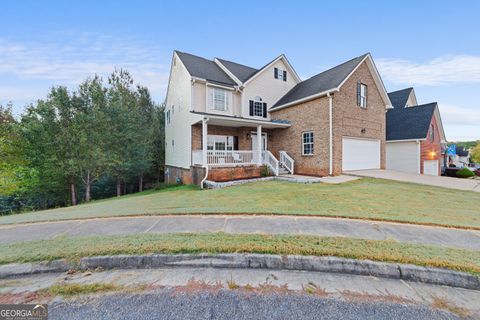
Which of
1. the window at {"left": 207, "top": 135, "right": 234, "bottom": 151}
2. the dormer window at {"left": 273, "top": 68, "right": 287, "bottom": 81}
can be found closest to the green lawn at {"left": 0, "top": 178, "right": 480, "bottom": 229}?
the window at {"left": 207, "top": 135, "right": 234, "bottom": 151}

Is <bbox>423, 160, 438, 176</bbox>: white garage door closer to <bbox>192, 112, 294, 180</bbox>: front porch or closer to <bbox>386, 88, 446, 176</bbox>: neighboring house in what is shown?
<bbox>386, 88, 446, 176</bbox>: neighboring house

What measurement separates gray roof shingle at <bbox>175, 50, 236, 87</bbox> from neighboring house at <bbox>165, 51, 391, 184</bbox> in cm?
9

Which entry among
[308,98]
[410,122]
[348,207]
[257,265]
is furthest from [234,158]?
[410,122]

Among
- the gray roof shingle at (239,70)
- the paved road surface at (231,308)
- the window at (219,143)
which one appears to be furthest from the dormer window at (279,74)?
the paved road surface at (231,308)

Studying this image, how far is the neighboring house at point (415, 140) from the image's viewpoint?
16.2m

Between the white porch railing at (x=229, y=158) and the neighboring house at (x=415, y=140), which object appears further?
the neighboring house at (x=415, y=140)

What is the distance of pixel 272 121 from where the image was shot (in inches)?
556

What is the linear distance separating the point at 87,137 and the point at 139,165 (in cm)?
457

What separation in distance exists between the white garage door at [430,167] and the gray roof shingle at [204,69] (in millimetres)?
17690

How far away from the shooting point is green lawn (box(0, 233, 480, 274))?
2.94 meters

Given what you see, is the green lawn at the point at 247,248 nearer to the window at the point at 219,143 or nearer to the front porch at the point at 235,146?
the front porch at the point at 235,146

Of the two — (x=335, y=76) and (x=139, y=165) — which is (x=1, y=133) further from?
(x=335, y=76)

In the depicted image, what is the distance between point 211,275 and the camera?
106 inches

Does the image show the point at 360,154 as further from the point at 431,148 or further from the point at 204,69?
the point at 204,69
